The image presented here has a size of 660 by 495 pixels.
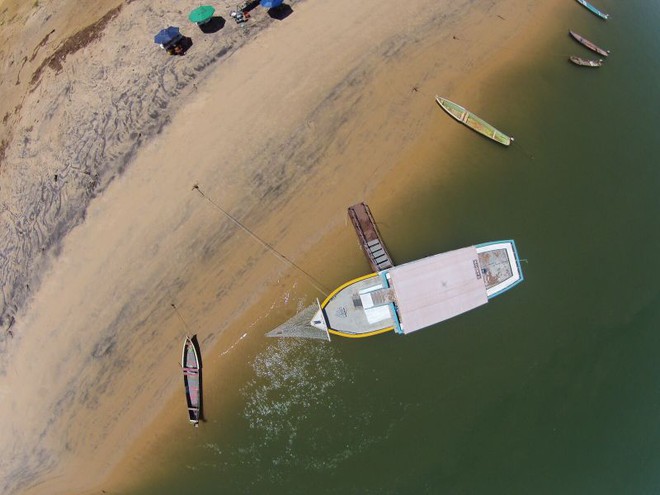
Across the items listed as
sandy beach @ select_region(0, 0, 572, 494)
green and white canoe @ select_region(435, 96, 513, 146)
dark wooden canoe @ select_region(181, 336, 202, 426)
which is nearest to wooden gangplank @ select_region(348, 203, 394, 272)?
sandy beach @ select_region(0, 0, 572, 494)

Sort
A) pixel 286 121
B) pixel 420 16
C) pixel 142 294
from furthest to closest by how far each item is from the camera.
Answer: pixel 420 16 < pixel 286 121 < pixel 142 294

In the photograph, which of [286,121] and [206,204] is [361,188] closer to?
[286,121]

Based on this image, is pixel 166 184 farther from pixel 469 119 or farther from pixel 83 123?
pixel 469 119

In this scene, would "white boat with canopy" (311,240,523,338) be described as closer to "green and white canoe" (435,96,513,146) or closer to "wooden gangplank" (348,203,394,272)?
"wooden gangplank" (348,203,394,272)

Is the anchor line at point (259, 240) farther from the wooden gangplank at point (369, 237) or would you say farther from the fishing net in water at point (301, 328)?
the wooden gangplank at point (369, 237)

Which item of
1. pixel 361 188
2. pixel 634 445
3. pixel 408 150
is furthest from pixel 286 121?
pixel 634 445

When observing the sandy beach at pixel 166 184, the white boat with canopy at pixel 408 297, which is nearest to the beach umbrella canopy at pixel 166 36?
the sandy beach at pixel 166 184

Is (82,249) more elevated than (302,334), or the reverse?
(82,249)
